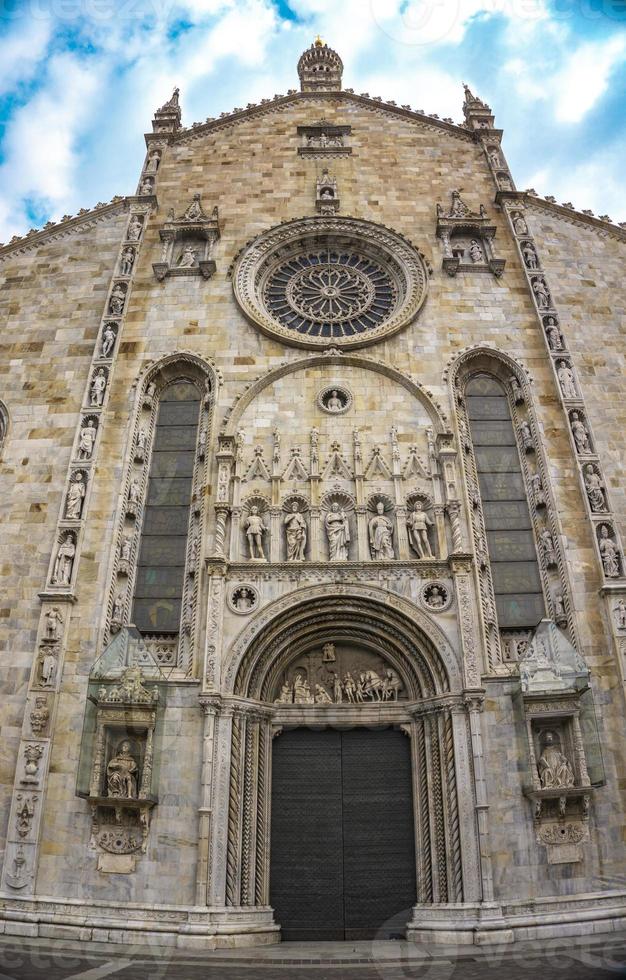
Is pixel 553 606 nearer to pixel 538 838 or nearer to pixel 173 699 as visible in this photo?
pixel 538 838

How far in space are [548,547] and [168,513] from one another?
804cm

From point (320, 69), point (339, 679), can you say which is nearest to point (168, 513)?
point (339, 679)

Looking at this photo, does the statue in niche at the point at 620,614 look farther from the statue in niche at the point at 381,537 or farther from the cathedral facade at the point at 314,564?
the statue in niche at the point at 381,537

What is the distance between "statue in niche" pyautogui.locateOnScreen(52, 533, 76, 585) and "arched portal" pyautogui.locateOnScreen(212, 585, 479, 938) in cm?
367

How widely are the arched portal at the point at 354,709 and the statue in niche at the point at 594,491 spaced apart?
14.2ft

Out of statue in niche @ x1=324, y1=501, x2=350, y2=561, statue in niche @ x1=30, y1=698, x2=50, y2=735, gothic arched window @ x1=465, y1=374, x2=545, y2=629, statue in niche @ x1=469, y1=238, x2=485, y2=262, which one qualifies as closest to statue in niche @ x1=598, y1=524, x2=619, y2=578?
gothic arched window @ x1=465, y1=374, x2=545, y2=629

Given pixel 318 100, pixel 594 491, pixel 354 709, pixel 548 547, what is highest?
→ pixel 318 100

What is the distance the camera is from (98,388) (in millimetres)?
16578

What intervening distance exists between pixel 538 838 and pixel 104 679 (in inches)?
314

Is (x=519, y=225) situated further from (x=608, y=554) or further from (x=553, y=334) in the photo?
(x=608, y=554)

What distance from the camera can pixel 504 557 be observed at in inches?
597

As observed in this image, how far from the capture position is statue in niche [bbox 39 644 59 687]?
1325 cm

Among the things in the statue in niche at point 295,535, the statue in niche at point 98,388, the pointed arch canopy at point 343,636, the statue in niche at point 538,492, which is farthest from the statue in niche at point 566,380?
the statue in niche at point 98,388

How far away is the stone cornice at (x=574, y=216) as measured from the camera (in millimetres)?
19656
